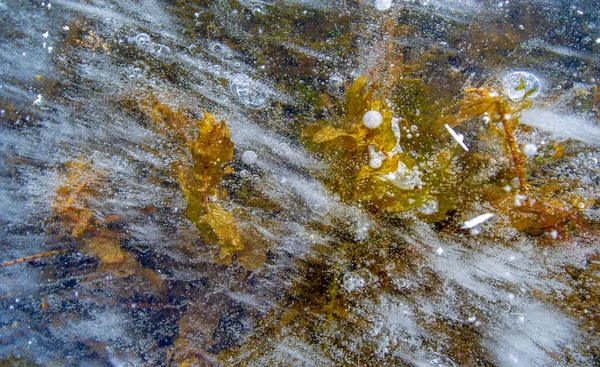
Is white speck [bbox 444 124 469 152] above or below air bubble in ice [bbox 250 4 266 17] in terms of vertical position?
below

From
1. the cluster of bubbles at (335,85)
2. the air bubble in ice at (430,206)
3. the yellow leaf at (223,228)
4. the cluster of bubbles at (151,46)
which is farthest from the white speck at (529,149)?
the cluster of bubbles at (151,46)

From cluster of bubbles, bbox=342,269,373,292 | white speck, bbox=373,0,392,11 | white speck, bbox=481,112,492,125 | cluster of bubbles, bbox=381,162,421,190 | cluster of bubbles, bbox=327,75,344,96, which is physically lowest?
cluster of bubbles, bbox=342,269,373,292

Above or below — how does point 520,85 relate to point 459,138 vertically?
above

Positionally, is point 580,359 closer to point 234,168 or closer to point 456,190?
point 456,190

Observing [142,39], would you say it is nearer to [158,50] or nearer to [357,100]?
[158,50]

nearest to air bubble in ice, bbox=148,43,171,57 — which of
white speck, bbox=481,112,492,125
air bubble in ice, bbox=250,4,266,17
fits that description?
air bubble in ice, bbox=250,4,266,17

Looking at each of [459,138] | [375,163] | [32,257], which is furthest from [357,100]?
[32,257]

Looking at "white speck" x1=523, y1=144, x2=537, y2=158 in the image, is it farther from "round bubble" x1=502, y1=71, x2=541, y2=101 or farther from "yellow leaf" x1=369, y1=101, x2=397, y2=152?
"yellow leaf" x1=369, y1=101, x2=397, y2=152

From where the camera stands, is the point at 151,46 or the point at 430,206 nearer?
the point at 430,206
